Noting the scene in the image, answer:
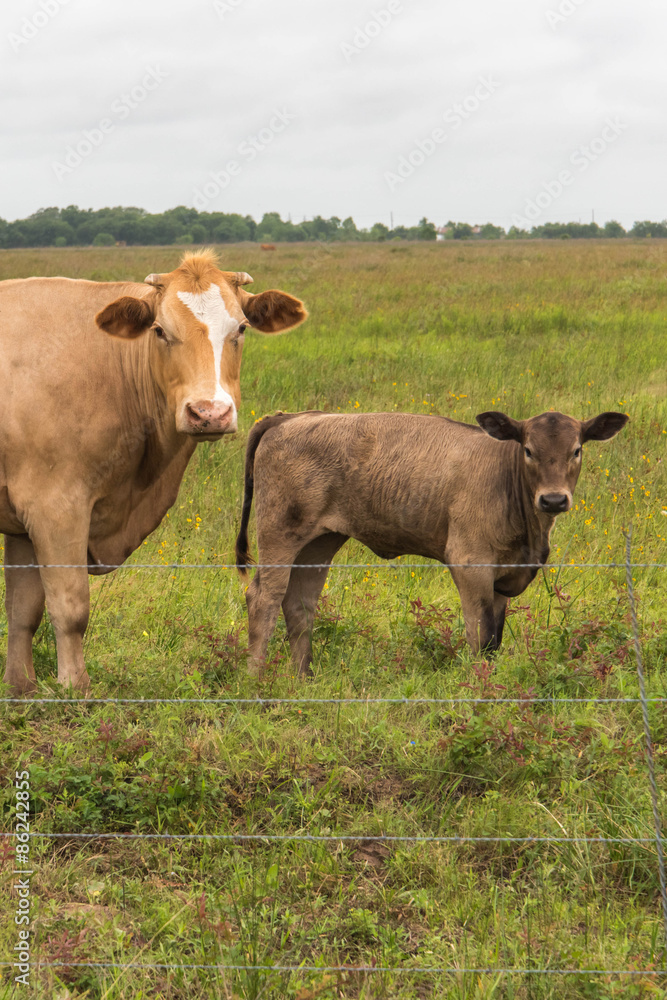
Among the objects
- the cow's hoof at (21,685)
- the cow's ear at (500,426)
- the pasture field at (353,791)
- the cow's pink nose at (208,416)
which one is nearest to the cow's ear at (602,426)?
the cow's ear at (500,426)

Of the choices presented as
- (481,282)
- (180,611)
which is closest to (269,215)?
(481,282)

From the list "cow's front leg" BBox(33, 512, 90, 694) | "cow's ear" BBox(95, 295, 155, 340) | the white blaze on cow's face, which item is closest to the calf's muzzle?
the white blaze on cow's face

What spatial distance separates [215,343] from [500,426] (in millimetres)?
1788

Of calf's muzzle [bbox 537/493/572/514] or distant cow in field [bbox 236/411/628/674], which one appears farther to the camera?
distant cow in field [bbox 236/411/628/674]

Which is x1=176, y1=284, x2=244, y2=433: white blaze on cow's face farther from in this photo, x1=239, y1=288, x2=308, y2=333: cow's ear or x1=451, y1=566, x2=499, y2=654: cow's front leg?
x1=451, y1=566, x2=499, y2=654: cow's front leg

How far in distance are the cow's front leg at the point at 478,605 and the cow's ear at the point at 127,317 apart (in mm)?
2242

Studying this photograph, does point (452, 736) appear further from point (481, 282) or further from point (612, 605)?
point (481, 282)

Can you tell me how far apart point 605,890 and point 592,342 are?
11232 mm

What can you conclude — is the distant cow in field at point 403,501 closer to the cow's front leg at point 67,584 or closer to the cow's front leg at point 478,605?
the cow's front leg at point 478,605

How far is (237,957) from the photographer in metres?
3.05

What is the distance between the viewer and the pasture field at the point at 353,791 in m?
3.14

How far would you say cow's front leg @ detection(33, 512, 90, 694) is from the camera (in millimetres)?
4660

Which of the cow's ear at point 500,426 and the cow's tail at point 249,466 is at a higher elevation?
the cow's ear at point 500,426

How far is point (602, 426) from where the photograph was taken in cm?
536
